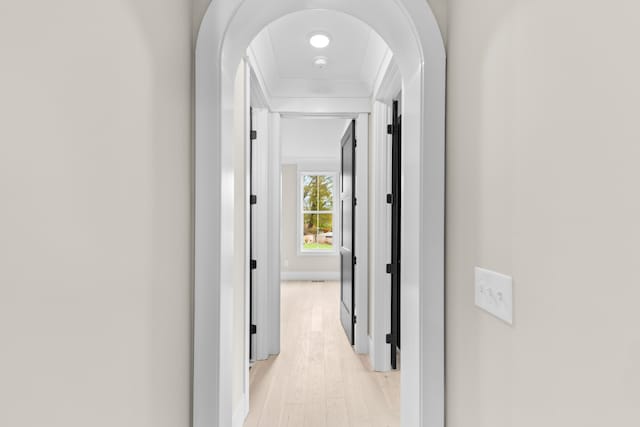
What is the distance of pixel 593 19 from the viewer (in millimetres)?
737

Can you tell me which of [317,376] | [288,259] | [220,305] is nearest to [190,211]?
[220,305]

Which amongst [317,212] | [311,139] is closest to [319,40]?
[311,139]

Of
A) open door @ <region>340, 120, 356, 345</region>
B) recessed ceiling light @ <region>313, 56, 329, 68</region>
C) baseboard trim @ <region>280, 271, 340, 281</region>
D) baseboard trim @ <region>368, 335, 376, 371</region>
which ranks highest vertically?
recessed ceiling light @ <region>313, 56, 329, 68</region>

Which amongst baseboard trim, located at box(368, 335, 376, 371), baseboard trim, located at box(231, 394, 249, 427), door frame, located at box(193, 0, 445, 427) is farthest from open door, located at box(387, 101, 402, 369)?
door frame, located at box(193, 0, 445, 427)

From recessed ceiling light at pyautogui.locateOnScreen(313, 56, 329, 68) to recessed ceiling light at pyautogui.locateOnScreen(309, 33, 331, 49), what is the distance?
0.18 meters

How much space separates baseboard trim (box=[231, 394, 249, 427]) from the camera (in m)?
2.26

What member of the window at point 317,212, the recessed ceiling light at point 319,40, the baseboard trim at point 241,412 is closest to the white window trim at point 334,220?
the window at point 317,212

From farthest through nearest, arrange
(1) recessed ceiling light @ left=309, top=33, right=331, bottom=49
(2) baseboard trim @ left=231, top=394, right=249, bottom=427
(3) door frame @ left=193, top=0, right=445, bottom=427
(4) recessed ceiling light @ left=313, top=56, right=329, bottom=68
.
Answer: (4) recessed ceiling light @ left=313, top=56, right=329, bottom=68, (1) recessed ceiling light @ left=309, top=33, right=331, bottom=49, (2) baseboard trim @ left=231, top=394, right=249, bottom=427, (3) door frame @ left=193, top=0, right=445, bottom=427

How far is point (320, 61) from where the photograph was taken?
3.26m

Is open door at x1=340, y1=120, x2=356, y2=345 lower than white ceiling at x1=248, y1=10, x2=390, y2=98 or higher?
lower

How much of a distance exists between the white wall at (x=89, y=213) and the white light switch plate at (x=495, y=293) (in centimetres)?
89

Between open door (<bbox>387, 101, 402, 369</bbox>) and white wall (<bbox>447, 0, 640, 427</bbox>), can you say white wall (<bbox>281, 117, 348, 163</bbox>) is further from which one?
white wall (<bbox>447, 0, 640, 427</bbox>)

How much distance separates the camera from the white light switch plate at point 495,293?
1014 millimetres

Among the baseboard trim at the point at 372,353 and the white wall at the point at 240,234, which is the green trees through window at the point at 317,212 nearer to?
the baseboard trim at the point at 372,353
